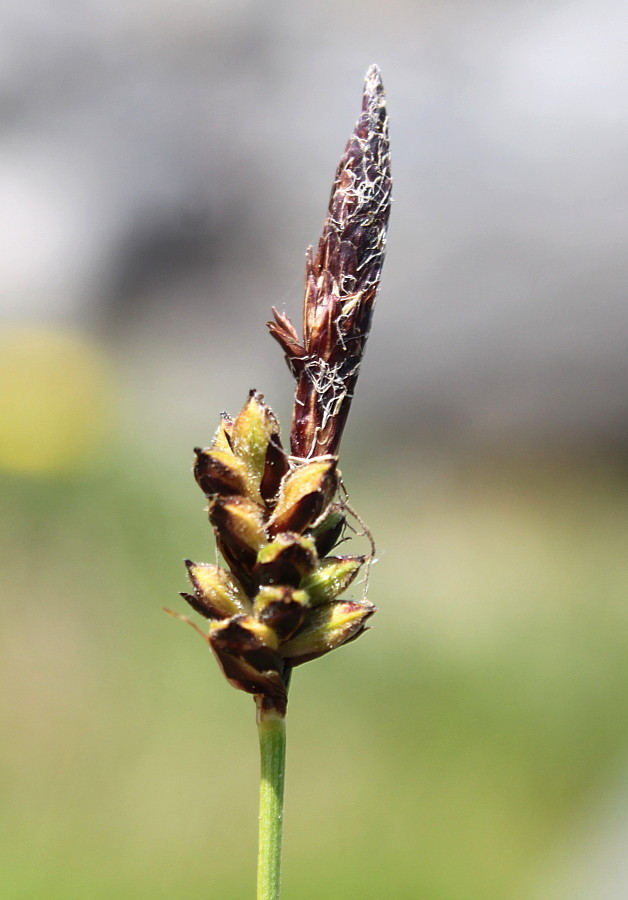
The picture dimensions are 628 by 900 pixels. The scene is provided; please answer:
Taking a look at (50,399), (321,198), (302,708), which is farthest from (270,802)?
(321,198)

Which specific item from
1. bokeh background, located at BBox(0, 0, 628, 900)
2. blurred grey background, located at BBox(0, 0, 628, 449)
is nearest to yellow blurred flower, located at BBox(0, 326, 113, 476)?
bokeh background, located at BBox(0, 0, 628, 900)

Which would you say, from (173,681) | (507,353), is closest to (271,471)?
(173,681)

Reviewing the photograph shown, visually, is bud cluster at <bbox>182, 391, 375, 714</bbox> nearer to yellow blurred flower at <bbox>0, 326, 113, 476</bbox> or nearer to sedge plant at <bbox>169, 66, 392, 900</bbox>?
sedge plant at <bbox>169, 66, 392, 900</bbox>

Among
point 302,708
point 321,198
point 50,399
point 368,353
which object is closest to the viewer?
point 302,708

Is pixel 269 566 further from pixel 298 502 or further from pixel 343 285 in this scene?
pixel 343 285

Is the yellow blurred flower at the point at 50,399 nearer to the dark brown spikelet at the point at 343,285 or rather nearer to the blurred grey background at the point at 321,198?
the blurred grey background at the point at 321,198

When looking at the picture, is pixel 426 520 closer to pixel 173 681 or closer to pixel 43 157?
pixel 173 681
